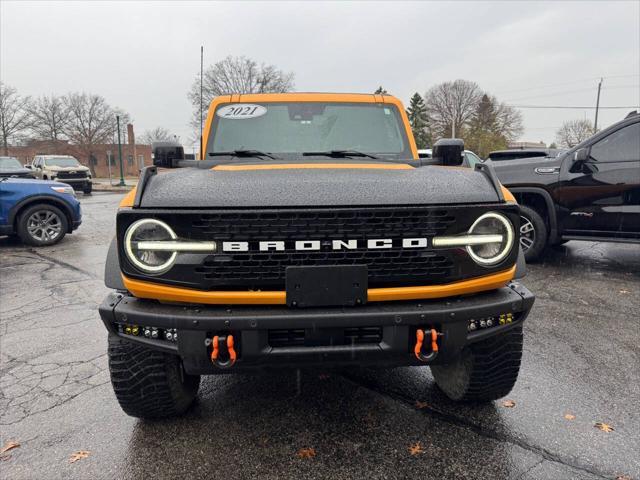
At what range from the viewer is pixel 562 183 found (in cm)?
580

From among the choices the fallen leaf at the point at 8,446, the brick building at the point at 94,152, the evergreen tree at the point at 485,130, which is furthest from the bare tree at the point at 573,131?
the fallen leaf at the point at 8,446

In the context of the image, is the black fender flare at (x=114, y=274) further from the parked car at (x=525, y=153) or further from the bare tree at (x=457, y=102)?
the bare tree at (x=457, y=102)

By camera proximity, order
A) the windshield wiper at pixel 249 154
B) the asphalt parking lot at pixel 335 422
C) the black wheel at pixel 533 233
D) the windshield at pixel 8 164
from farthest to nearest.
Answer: the windshield at pixel 8 164 → the black wheel at pixel 533 233 → the windshield wiper at pixel 249 154 → the asphalt parking lot at pixel 335 422

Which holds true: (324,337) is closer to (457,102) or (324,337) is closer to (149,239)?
(149,239)

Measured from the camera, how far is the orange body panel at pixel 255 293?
1.94 m

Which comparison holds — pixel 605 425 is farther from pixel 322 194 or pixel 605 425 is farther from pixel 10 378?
pixel 10 378

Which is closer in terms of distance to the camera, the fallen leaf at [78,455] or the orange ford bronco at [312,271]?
the orange ford bronco at [312,271]

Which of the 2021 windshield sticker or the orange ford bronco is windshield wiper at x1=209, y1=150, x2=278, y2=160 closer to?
the 2021 windshield sticker

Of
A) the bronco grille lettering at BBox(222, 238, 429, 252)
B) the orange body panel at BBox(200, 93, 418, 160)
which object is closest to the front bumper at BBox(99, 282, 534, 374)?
the bronco grille lettering at BBox(222, 238, 429, 252)

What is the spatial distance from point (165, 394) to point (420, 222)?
156 cm

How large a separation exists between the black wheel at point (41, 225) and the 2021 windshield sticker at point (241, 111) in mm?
6164

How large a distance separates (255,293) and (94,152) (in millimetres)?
59512

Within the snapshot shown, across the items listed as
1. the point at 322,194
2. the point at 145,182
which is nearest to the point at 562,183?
the point at 322,194

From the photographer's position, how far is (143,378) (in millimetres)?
2281
